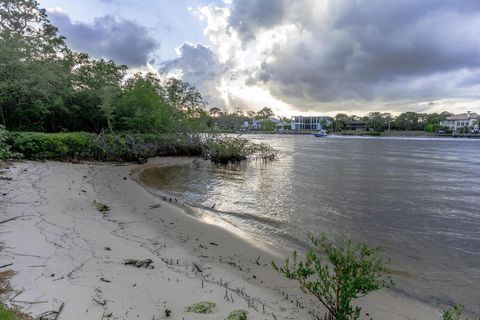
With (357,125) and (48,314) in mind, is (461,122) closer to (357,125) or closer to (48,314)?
(357,125)

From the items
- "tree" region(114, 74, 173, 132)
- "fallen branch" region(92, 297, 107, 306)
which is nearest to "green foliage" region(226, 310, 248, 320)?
"fallen branch" region(92, 297, 107, 306)

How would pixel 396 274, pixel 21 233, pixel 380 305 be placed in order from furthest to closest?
pixel 396 274
pixel 21 233
pixel 380 305

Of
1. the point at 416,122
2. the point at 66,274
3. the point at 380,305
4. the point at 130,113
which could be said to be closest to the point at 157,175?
the point at 130,113

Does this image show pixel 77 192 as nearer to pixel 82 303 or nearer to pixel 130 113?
pixel 82 303

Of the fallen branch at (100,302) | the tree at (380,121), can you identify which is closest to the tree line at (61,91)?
the fallen branch at (100,302)

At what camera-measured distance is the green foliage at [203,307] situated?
11.3 feet

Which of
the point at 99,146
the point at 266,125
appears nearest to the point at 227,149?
the point at 99,146

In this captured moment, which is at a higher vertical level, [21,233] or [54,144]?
[54,144]

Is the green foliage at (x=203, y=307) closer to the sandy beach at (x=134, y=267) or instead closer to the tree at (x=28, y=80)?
the sandy beach at (x=134, y=267)

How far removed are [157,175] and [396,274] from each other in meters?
13.2

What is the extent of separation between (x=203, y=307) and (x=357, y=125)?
15850 centimetres

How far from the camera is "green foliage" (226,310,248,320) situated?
3311 mm

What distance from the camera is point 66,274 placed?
3982 mm

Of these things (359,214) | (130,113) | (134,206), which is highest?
(130,113)
